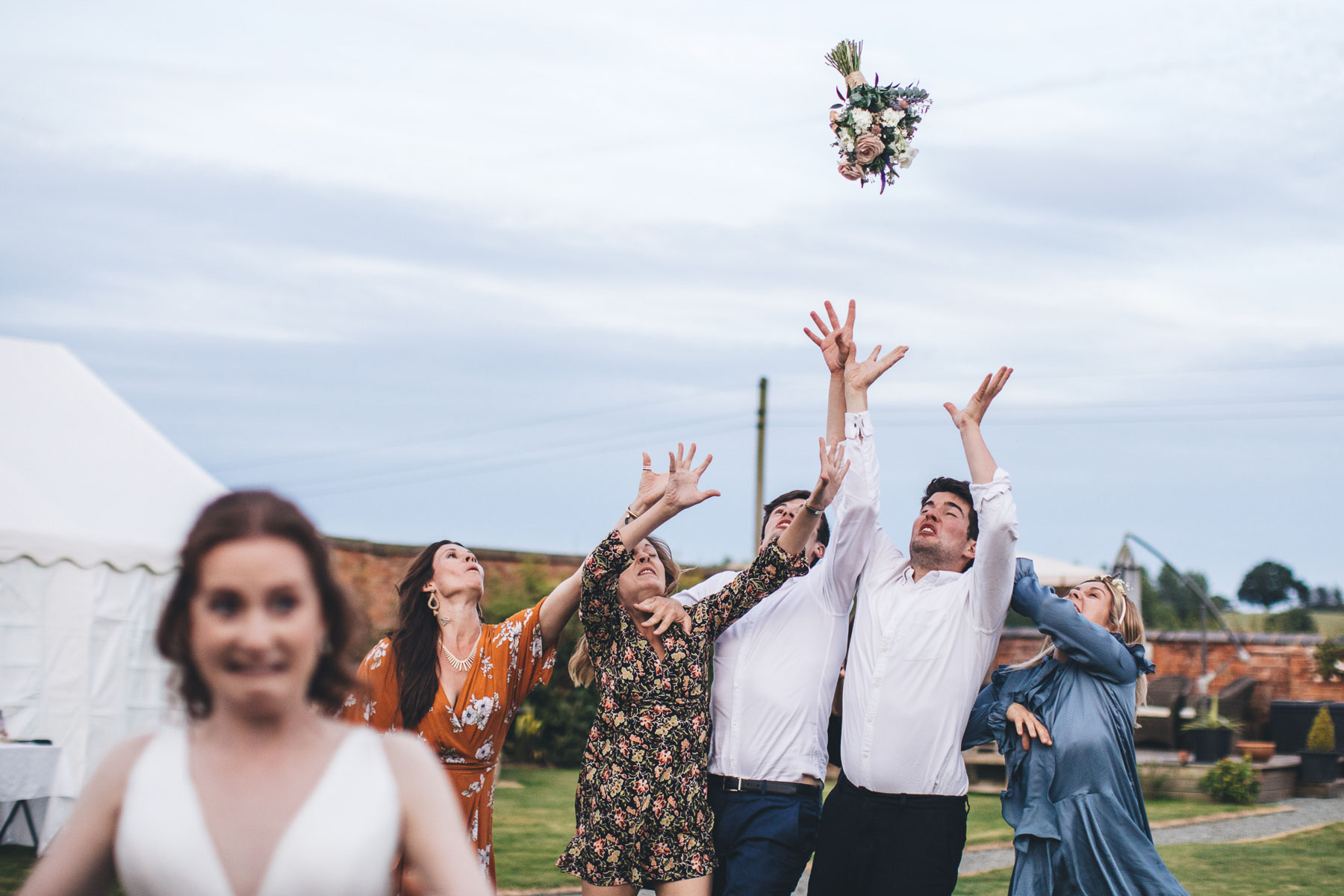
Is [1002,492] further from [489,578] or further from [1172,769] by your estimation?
[489,578]

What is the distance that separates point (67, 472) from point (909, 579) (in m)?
7.51

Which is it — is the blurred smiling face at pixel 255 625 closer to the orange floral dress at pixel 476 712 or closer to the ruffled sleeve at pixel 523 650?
the orange floral dress at pixel 476 712

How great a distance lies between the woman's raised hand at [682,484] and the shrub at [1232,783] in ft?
34.0

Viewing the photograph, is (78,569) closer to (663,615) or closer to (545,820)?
(545,820)

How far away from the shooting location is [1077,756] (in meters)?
4.09

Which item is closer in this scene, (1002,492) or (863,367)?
(1002,492)

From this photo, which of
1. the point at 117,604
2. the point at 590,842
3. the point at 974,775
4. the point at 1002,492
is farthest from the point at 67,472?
the point at 974,775

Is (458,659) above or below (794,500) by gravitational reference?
below

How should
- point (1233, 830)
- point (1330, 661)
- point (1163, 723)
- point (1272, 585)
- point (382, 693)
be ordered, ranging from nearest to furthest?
point (382, 693) < point (1233, 830) < point (1163, 723) < point (1330, 661) < point (1272, 585)

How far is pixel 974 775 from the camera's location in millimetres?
14266

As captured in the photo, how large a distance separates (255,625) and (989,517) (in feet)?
9.81

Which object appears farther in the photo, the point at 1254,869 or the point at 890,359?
the point at 1254,869

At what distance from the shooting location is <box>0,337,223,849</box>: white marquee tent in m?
9.02

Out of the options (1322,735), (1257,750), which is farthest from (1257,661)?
(1257,750)
